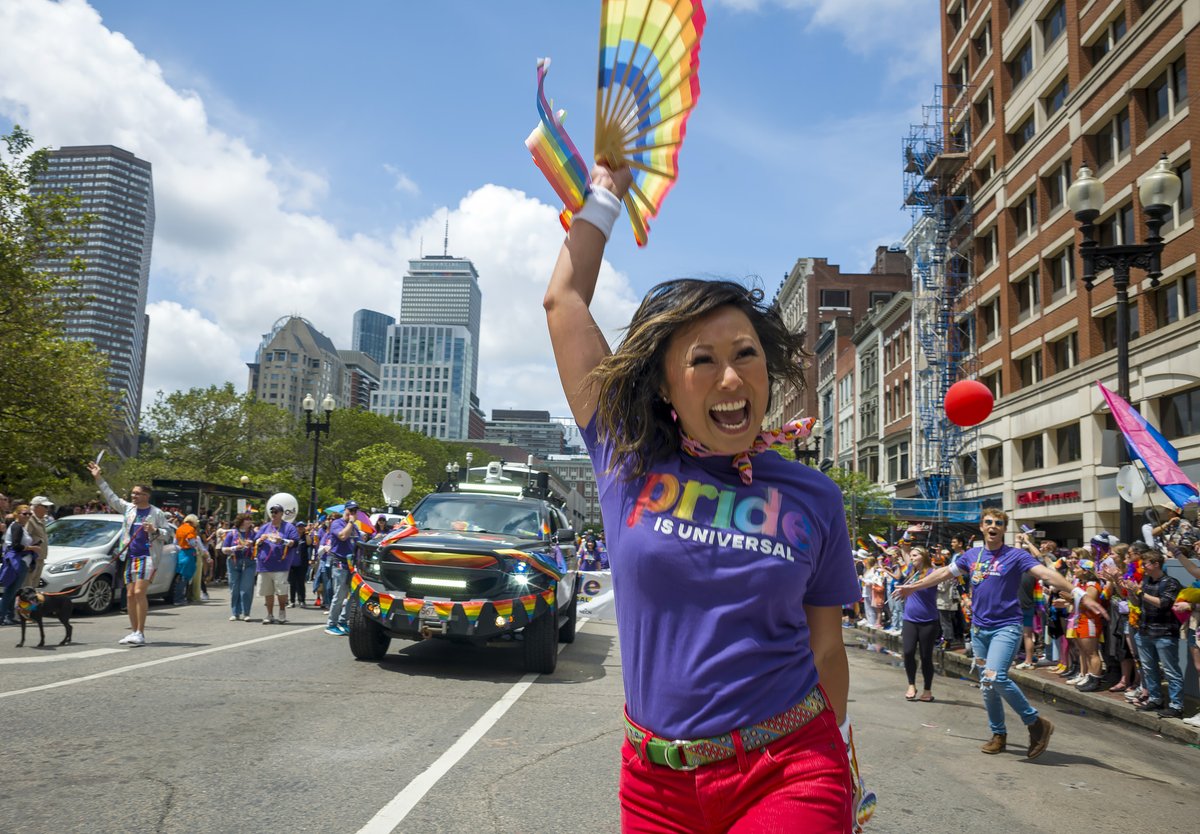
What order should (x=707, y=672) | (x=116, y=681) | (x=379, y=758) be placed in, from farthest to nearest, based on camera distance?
(x=116, y=681), (x=379, y=758), (x=707, y=672)

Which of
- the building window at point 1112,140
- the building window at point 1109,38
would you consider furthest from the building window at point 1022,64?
the building window at point 1112,140

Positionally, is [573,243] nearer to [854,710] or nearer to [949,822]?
[949,822]

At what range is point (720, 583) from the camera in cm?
205

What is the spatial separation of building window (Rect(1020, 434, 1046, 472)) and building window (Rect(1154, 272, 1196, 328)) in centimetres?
862

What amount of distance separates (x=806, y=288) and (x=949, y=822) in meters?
78.9

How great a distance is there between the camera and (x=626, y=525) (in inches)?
85.9

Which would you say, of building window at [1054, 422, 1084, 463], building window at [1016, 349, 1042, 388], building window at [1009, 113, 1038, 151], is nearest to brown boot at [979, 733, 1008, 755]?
building window at [1054, 422, 1084, 463]

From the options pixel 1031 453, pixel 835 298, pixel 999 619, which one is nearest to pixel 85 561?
pixel 999 619

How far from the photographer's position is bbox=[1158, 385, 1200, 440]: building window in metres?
24.6

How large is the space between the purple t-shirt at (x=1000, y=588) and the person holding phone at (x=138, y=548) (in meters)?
9.25

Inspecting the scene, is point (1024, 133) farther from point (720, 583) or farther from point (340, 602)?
point (720, 583)

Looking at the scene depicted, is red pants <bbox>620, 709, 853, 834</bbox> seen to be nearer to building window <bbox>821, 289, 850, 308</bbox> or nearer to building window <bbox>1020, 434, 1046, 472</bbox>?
building window <bbox>1020, 434, 1046, 472</bbox>

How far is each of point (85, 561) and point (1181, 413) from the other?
25893 millimetres

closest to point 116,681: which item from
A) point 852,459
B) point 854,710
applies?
point 854,710
